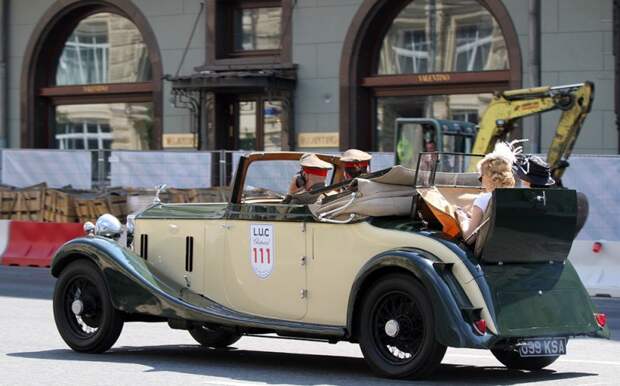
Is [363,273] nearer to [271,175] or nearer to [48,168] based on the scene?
[271,175]

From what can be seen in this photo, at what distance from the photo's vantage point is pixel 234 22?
2847 cm

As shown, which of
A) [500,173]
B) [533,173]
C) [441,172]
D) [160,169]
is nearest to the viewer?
[500,173]

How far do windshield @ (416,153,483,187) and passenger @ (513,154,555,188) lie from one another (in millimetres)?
367

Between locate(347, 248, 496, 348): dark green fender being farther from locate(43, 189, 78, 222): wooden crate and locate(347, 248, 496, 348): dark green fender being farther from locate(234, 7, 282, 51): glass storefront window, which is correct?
locate(234, 7, 282, 51): glass storefront window

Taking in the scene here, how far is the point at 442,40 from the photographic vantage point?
1015 inches

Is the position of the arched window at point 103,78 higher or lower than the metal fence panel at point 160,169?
higher

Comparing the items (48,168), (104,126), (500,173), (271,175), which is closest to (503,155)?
(500,173)

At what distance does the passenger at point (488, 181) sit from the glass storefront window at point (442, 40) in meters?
16.5

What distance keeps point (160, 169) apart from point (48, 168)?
2314mm

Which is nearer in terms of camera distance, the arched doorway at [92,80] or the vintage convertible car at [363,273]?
the vintage convertible car at [363,273]

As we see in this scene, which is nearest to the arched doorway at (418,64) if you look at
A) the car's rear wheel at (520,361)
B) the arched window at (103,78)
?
the arched window at (103,78)

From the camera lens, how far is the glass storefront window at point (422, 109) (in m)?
25.5

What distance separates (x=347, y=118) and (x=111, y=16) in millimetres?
7096

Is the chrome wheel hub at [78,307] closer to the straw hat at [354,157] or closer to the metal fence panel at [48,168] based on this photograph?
the straw hat at [354,157]
